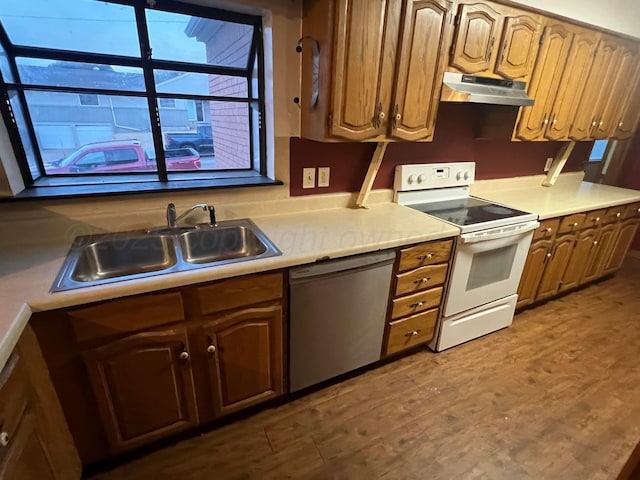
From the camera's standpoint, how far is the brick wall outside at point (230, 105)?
1742mm

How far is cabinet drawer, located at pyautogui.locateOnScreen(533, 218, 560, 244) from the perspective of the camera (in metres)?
2.28

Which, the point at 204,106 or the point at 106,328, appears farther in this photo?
the point at 204,106

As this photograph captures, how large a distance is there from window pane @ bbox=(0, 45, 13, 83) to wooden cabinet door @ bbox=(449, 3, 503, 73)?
207 cm

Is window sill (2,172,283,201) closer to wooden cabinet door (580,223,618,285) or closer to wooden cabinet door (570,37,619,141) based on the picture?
wooden cabinet door (570,37,619,141)

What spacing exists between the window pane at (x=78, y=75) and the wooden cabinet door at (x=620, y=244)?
3833 millimetres

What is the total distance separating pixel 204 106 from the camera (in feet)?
5.91

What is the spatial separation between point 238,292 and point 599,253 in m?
3.16

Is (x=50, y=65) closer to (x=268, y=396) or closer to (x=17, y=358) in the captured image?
(x=17, y=358)

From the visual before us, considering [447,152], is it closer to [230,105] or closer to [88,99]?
[230,105]

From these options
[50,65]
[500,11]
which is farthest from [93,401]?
[500,11]

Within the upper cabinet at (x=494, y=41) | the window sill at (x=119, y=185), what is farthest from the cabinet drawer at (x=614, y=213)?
the window sill at (x=119, y=185)

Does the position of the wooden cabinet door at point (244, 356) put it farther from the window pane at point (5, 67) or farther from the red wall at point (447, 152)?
the window pane at point (5, 67)

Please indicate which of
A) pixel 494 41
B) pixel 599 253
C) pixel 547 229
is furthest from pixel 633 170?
pixel 494 41

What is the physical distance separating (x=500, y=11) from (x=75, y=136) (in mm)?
2311
